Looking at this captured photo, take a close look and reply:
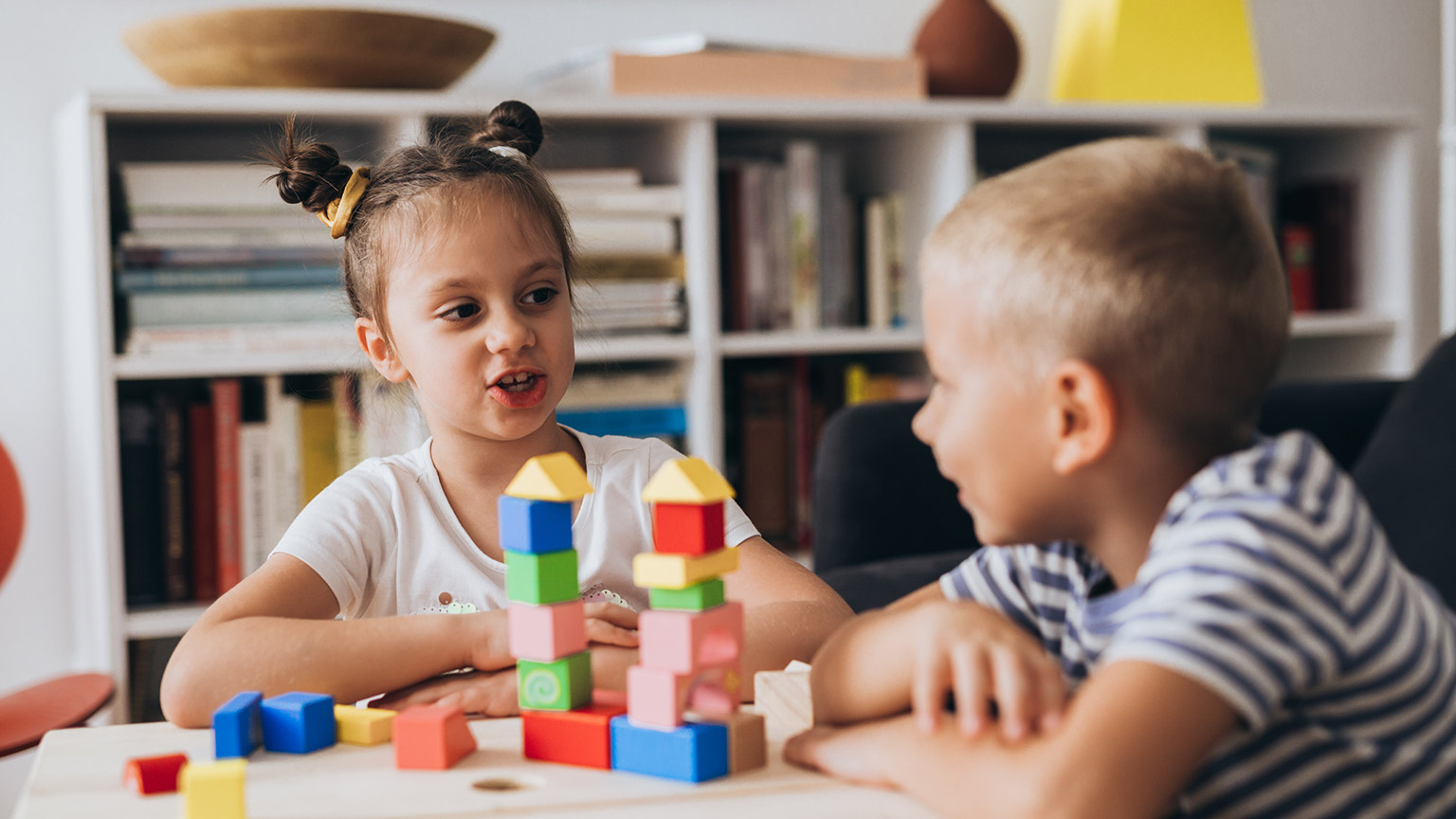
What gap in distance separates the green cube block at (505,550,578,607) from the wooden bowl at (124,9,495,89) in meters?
1.39

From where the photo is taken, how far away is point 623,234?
1.98 meters

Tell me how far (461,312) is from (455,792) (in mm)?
540

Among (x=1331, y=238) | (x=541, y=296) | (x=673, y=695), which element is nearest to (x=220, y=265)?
(x=541, y=296)

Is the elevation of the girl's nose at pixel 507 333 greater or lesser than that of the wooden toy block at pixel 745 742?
greater

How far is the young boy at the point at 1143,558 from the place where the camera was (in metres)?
0.53

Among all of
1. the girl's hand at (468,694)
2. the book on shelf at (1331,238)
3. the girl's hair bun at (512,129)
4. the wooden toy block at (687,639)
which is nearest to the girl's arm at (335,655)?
the girl's hand at (468,694)

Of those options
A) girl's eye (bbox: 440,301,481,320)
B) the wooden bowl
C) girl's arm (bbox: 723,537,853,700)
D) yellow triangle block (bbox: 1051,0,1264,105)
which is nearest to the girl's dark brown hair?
girl's eye (bbox: 440,301,481,320)

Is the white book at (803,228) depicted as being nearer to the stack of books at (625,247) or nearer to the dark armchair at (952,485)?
the stack of books at (625,247)

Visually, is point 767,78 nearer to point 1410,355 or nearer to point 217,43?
point 217,43

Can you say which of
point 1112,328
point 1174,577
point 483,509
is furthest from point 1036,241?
point 483,509

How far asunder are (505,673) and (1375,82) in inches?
102

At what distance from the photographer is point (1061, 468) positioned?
63cm

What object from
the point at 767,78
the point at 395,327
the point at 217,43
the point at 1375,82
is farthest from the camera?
the point at 1375,82

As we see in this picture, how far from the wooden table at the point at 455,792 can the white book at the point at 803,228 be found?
59.4 inches
